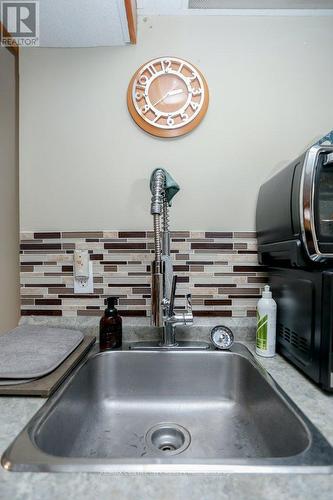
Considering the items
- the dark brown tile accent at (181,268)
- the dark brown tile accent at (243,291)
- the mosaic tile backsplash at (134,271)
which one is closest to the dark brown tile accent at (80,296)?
the mosaic tile backsplash at (134,271)

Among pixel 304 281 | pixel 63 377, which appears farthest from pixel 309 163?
pixel 63 377

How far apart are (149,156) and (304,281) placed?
702 mm

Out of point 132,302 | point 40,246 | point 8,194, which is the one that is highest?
point 8,194

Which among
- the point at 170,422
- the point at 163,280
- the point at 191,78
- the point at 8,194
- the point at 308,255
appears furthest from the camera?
the point at 8,194

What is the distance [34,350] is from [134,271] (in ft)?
1.40

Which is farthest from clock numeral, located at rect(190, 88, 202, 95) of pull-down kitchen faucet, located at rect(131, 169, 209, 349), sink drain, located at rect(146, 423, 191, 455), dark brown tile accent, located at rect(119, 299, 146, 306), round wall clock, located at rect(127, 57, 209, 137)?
sink drain, located at rect(146, 423, 191, 455)

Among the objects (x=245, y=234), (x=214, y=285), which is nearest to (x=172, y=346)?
(x=214, y=285)

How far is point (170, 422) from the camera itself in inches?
31.2

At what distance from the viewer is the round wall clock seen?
104cm

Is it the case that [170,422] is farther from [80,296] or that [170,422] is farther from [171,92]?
[171,92]

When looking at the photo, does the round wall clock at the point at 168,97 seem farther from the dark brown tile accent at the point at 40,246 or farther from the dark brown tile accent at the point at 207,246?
the dark brown tile accent at the point at 40,246

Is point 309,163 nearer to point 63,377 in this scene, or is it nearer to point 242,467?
point 242,467

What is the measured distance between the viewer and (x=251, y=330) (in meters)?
1.02

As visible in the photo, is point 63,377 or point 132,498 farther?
point 63,377
